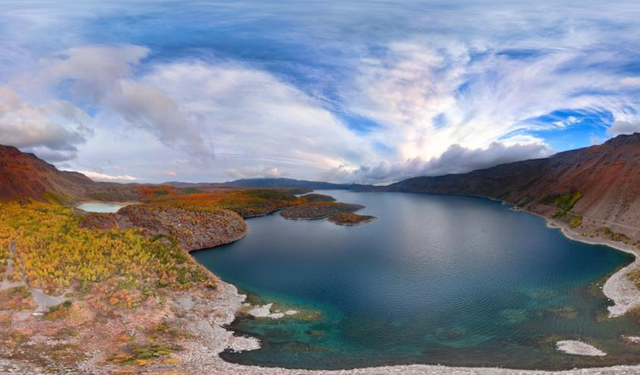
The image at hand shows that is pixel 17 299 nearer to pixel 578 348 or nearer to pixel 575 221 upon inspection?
pixel 578 348

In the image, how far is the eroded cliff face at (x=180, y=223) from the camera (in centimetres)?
9244

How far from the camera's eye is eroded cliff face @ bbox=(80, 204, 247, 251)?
92438 millimetres

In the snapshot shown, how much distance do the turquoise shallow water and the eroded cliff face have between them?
7.50 m

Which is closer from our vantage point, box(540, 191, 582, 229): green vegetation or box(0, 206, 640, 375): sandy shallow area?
box(0, 206, 640, 375): sandy shallow area

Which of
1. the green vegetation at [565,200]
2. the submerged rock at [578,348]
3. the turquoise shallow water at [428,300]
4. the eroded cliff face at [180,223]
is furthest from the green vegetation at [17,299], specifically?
the green vegetation at [565,200]

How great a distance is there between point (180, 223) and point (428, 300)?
276 feet

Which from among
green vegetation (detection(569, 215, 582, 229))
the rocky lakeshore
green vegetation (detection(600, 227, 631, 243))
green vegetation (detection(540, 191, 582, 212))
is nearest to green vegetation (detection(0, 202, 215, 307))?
the rocky lakeshore

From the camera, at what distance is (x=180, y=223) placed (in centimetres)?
11006

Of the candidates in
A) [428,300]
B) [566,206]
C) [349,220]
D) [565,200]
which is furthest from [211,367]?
[565,200]

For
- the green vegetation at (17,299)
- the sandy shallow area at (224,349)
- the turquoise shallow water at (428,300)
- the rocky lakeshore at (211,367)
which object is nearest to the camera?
the rocky lakeshore at (211,367)

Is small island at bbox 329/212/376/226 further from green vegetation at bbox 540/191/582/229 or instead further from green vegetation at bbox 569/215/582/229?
green vegetation at bbox 540/191/582/229

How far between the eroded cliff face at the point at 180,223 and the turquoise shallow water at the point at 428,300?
750cm

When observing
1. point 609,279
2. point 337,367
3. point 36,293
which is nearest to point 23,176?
point 36,293

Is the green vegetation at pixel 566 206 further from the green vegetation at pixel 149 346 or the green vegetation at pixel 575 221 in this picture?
the green vegetation at pixel 149 346
